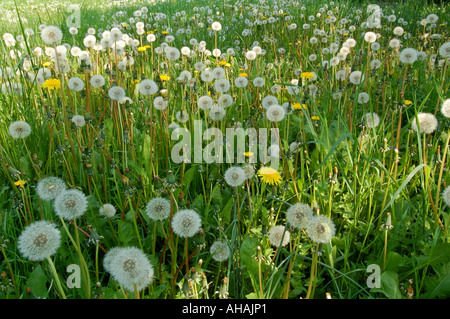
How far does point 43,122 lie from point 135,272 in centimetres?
162

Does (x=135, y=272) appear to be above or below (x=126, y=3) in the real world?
below

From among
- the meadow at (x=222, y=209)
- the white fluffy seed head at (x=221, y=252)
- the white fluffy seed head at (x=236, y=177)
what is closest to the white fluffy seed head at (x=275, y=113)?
the meadow at (x=222, y=209)

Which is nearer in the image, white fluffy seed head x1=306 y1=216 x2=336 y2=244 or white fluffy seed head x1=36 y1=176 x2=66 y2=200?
white fluffy seed head x1=306 y1=216 x2=336 y2=244

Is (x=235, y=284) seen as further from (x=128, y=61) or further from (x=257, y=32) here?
(x=257, y=32)

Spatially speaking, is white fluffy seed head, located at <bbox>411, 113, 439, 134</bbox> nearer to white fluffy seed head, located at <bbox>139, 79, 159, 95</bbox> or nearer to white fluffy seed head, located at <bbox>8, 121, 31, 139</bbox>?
white fluffy seed head, located at <bbox>139, 79, 159, 95</bbox>

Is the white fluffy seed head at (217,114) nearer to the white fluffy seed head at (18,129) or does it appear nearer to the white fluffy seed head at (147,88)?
the white fluffy seed head at (147,88)

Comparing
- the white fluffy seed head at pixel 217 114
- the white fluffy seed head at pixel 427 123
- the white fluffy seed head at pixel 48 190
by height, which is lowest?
the white fluffy seed head at pixel 48 190

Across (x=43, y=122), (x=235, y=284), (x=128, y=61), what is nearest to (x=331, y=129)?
(x=235, y=284)

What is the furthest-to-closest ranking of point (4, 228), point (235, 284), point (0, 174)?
point (0, 174)
point (4, 228)
point (235, 284)

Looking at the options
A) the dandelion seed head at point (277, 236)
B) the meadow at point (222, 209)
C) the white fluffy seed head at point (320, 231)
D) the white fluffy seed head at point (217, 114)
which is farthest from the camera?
the white fluffy seed head at point (217, 114)

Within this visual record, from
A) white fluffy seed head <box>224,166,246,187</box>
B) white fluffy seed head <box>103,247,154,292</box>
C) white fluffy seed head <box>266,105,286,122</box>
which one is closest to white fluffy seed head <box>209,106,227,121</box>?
white fluffy seed head <box>266,105,286,122</box>

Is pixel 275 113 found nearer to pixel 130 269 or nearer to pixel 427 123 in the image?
pixel 427 123
